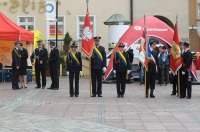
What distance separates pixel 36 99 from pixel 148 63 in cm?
386

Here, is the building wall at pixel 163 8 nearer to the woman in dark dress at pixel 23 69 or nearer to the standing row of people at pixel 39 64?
the woman in dark dress at pixel 23 69

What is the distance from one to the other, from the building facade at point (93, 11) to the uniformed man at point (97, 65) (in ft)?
48.8

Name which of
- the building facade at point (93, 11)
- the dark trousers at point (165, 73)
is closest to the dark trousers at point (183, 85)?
the dark trousers at point (165, 73)

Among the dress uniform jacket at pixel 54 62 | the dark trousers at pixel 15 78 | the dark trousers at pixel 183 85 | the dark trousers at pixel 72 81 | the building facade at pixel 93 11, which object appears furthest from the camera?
the building facade at pixel 93 11

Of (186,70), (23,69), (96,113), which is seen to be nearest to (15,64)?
(23,69)

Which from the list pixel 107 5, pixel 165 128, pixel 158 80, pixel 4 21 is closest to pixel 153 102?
pixel 165 128

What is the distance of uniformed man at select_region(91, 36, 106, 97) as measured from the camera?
666 inches

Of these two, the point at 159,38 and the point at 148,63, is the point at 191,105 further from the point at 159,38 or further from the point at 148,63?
the point at 159,38

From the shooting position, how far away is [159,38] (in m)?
23.0

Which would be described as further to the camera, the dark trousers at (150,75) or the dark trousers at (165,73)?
the dark trousers at (165,73)

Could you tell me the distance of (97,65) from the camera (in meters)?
16.9

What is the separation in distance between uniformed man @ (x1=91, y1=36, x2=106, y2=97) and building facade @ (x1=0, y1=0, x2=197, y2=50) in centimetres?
1489

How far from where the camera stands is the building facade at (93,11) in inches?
1252

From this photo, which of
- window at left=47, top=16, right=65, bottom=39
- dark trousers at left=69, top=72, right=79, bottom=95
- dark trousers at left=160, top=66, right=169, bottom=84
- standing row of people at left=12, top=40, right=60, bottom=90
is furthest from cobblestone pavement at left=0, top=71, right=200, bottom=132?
window at left=47, top=16, right=65, bottom=39
